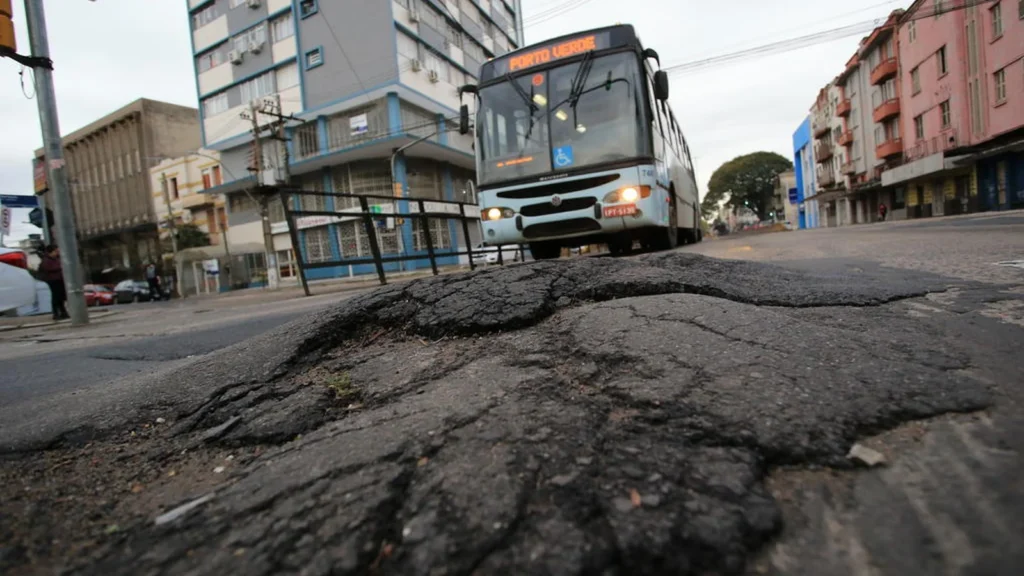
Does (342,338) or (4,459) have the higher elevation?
(342,338)

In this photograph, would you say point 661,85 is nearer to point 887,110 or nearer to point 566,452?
point 566,452

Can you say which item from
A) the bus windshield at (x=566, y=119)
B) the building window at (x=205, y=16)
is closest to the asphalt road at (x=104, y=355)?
the bus windshield at (x=566, y=119)

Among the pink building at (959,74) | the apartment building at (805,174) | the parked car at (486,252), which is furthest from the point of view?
the apartment building at (805,174)

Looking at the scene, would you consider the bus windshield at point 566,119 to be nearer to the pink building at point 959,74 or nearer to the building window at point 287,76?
the pink building at point 959,74

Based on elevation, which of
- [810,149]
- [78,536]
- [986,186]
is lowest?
[78,536]

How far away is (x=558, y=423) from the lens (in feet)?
4.08

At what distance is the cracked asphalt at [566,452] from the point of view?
0.82 m

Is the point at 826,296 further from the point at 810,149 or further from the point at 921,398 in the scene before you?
the point at 810,149

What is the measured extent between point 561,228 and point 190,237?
3239 cm

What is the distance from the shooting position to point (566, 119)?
6582 mm

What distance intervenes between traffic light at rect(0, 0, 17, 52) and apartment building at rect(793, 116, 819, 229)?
172 feet

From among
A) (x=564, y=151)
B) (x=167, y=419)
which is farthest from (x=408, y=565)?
(x=564, y=151)

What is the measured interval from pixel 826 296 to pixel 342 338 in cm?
248

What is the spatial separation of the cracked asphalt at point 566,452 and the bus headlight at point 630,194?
409cm
